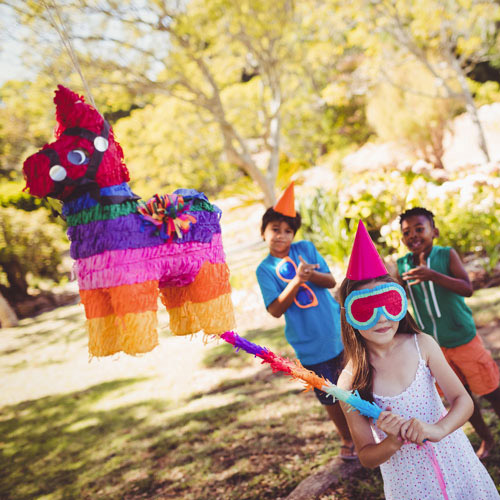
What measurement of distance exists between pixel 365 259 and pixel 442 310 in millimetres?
897

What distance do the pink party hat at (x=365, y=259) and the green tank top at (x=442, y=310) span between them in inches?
32.9

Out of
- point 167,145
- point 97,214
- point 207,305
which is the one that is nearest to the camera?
point 97,214

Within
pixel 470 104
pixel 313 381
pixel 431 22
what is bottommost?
pixel 313 381

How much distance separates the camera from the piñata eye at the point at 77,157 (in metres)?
0.99

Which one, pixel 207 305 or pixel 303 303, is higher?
pixel 207 305

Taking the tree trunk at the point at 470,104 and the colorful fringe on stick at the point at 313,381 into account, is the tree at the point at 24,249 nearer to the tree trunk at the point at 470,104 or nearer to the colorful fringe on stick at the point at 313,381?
the tree trunk at the point at 470,104

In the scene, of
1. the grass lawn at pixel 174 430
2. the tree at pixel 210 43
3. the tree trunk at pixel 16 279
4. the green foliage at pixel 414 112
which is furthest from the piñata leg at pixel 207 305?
the green foliage at pixel 414 112

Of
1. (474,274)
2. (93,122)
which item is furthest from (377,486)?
(474,274)

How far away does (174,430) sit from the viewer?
279 cm

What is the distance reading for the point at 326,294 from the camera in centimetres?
188

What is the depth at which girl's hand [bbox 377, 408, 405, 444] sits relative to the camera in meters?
0.95

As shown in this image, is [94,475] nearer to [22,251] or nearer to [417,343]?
[417,343]

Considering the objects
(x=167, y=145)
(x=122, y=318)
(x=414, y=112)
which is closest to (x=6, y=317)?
(x=167, y=145)

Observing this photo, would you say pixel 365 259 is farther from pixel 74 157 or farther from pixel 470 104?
pixel 470 104
